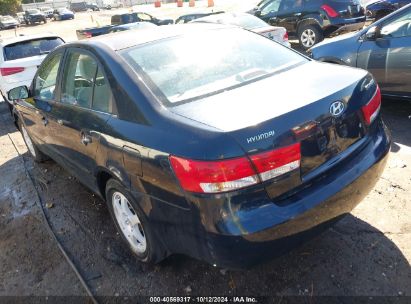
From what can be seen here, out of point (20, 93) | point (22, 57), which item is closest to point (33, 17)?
point (22, 57)

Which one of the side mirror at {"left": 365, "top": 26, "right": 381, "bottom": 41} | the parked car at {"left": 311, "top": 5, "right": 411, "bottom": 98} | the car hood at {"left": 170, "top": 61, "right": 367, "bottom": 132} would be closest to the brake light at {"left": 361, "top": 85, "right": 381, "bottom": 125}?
the car hood at {"left": 170, "top": 61, "right": 367, "bottom": 132}

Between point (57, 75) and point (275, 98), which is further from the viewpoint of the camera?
point (57, 75)

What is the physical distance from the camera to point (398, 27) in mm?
5105

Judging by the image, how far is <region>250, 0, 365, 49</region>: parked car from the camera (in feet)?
34.5

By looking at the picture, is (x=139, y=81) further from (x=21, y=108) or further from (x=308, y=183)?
(x=21, y=108)

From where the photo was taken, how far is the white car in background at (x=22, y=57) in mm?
7820

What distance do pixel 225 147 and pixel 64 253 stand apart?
2.12 meters

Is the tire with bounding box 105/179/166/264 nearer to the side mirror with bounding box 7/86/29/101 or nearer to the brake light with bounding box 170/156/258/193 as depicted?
the brake light with bounding box 170/156/258/193

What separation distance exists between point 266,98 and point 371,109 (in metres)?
0.82

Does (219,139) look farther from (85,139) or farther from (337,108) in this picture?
(85,139)

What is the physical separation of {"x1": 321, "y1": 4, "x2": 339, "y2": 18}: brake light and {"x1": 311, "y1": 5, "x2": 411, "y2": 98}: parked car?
5316 mm

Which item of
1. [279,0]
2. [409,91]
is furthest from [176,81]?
[279,0]

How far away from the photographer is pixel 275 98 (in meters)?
2.40

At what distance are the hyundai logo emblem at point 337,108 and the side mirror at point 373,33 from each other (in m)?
3.41
